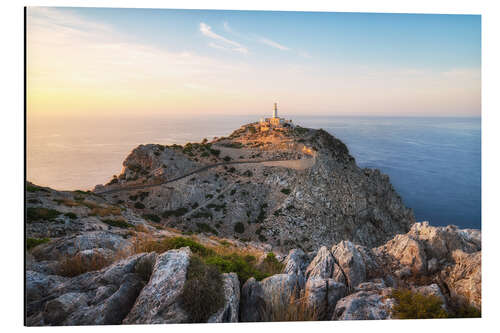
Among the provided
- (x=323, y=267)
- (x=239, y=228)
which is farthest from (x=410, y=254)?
(x=239, y=228)

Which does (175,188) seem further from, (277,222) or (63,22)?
(63,22)

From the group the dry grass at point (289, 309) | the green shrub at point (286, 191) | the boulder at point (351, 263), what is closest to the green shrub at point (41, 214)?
the dry grass at point (289, 309)

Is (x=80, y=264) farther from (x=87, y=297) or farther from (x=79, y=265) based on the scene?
(x=87, y=297)

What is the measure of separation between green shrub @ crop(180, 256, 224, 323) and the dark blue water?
6.62m

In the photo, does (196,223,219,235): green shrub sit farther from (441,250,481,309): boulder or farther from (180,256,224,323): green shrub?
(441,250,481,309): boulder

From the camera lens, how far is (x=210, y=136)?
1062 centimetres

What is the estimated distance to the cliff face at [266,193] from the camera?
25.1 metres

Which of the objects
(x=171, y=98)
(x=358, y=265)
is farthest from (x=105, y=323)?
(x=171, y=98)

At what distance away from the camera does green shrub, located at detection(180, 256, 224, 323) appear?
3.72 m

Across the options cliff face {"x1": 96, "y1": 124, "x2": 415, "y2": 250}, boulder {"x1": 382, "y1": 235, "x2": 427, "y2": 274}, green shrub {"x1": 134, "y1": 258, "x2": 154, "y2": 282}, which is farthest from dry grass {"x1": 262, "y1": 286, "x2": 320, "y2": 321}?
cliff face {"x1": 96, "y1": 124, "x2": 415, "y2": 250}

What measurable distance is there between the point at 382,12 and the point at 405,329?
7.17m
